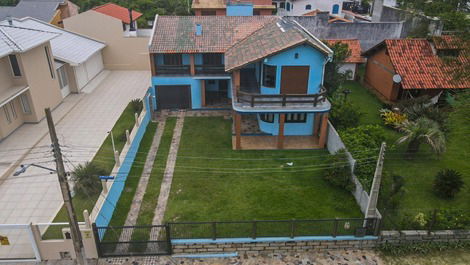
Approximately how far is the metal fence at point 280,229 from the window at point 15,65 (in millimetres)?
14860

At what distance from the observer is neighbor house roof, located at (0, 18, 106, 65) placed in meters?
27.0

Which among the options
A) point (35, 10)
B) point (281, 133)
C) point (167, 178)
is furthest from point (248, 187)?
point (35, 10)

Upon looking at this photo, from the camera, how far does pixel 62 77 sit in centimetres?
2775

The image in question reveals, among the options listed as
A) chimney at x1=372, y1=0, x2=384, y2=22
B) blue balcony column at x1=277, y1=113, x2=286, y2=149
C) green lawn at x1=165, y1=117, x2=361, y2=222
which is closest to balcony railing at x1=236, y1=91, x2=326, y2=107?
blue balcony column at x1=277, y1=113, x2=286, y2=149

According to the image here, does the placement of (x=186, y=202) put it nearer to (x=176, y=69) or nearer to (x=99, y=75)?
(x=176, y=69)

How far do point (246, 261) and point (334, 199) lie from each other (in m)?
5.50

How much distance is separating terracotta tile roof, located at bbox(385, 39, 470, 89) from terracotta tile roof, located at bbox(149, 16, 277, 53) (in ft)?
31.0

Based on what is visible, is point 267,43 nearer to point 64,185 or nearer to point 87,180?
point 87,180

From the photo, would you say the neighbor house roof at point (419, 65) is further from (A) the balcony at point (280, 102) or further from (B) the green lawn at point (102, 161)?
(B) the green lawn at point (102, 161)

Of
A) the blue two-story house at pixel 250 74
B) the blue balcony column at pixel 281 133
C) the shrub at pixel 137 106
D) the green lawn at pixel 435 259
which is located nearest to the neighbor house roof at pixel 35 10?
the blue two-story house at pixel 250 74

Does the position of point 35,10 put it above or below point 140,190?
above

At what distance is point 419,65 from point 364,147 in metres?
11.8

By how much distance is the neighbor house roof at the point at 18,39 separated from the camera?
19547 millimetres

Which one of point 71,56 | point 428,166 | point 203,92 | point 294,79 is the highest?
point 294,79
